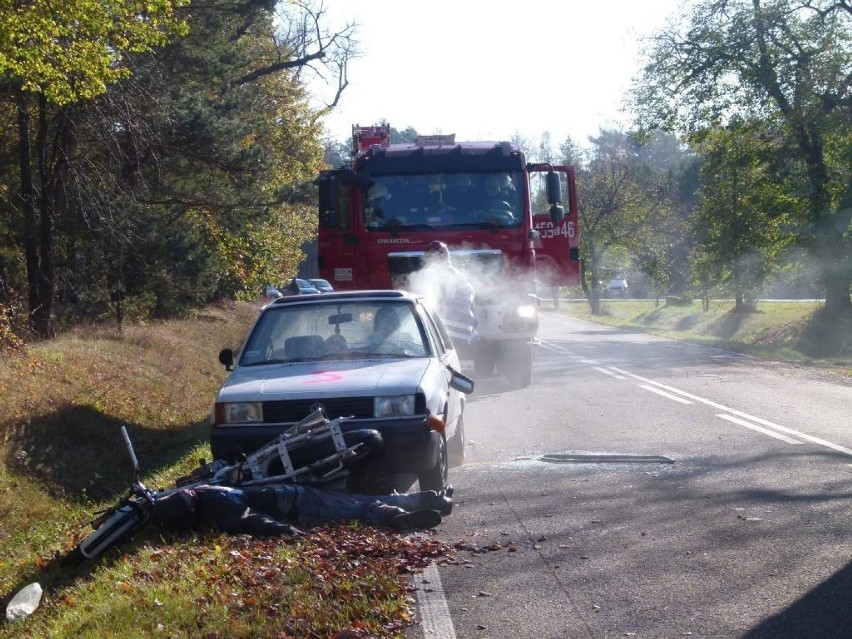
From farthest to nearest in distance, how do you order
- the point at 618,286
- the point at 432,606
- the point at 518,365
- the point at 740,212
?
the point at 618,286
the point at 740,212
the point at 518,365
the point at 432,606

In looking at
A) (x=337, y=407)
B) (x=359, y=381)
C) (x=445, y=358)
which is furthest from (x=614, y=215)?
(x=337, y=407)

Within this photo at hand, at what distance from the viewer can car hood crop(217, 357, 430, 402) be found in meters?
8.11

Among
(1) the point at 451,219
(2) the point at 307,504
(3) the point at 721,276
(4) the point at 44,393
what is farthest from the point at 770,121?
(2) the point at 307,504

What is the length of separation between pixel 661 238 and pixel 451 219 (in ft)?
170

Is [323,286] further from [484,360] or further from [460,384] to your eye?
[460,384]

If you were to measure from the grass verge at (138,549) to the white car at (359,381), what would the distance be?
1.02 metres

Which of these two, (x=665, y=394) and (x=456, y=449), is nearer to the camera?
(x=456, y=449)

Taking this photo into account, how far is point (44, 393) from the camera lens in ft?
42.4

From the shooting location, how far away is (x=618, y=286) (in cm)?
9238

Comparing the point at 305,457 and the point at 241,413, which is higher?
the point at 241,413

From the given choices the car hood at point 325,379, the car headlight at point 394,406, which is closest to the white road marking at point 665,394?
the car hood at point 325,379

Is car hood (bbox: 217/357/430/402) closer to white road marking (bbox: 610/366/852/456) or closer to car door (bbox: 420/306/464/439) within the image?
car door (bbox: 420/306/464/439)

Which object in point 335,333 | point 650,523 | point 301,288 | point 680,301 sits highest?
point 301,288

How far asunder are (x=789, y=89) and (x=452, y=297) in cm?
1906
